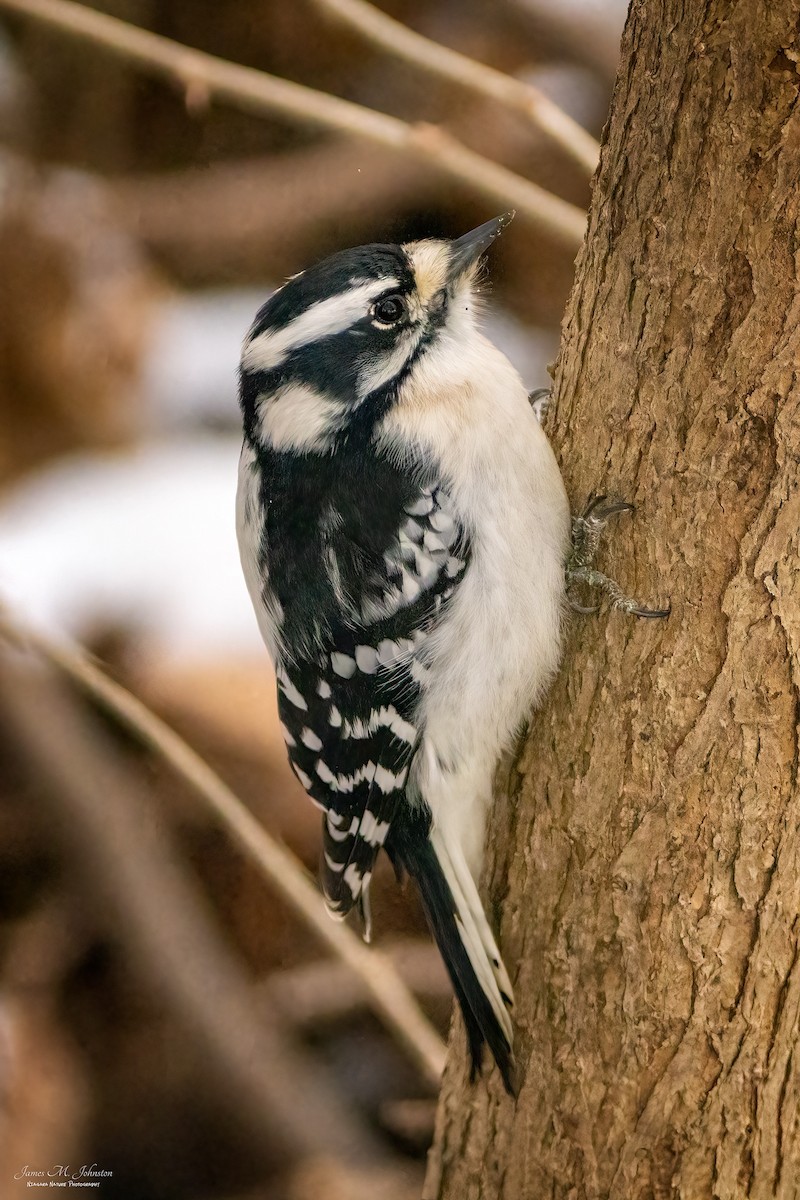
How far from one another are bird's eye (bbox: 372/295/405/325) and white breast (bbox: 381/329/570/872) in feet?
0.22

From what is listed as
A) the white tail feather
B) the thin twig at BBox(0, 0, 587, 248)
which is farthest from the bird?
the thin twig at BBox(0, 0, 587, 248)

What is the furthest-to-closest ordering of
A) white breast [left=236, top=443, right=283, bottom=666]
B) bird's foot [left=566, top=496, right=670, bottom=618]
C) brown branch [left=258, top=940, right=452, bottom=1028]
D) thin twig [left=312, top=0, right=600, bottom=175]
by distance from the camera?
brown branch [left=258, top=940, right=452, bottom=1028] < thin twig [left=312, top=0, right=600, bottom=175] < white breast [left=236, top=443, right=283, bottom=666] < bird's foot [left=566, top=496, right=670, bottom=618]

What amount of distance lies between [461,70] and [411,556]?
917mm

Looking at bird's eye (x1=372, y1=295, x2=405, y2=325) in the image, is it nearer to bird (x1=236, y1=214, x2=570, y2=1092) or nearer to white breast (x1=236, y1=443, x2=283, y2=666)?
bird (x1=236, y1=214, x2=570, y2=1092)

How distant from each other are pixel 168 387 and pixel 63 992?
3.55ft

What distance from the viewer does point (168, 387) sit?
1.86 m

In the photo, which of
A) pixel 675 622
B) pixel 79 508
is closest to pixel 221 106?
pixel 79 508

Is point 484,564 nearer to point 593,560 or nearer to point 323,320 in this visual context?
point 593,560

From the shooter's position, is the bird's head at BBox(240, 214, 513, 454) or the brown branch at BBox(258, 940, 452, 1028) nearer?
the bird's head at BBox(240, 214, 513, 454)

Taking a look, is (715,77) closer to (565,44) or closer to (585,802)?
(565,44)

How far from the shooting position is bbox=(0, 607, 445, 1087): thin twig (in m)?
1.87

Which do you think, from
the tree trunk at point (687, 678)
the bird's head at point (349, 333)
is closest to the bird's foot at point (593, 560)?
the tree trunk at point (687, 678)

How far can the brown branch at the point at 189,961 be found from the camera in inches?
70.9

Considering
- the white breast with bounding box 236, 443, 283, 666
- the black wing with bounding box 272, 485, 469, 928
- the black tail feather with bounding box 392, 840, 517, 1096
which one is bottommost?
the black tail feather with bounding box 392, 840, 517, 1096
